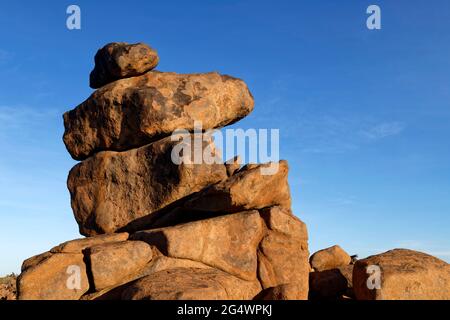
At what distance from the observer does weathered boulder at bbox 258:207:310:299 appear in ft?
69.1

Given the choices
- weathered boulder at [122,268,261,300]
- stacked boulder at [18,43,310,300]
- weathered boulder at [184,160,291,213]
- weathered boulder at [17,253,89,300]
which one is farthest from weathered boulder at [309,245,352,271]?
weathered boulder at [17,253,89,300]

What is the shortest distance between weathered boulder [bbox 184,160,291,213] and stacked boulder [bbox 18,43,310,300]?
5 centimetres

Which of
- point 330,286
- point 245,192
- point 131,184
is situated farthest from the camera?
point 131,184

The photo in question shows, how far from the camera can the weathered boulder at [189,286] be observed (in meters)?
16.4

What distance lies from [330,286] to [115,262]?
10486 mm

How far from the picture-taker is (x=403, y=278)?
19469 millimetres

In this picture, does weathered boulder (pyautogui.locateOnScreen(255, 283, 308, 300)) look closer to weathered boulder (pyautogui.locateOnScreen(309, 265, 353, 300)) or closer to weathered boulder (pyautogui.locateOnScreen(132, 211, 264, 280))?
weathered boulder (pyautogui.locateOnScreen(132, 211, 264, 280))

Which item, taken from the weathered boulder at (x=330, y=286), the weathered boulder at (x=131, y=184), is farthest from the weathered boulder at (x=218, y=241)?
the weathered boulder at (x=330, y=286)

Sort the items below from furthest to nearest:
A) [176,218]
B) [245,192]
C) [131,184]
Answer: [131,184] < [176,218] < [245,192]

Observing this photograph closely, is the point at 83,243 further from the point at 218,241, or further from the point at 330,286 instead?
the point at 330,286

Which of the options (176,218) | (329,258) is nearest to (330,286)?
(329,258)

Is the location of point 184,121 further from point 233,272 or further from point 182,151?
point 233,272

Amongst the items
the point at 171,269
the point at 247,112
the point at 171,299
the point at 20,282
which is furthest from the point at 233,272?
the point at 247,112

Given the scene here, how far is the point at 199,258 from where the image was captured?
2056 centimetres
